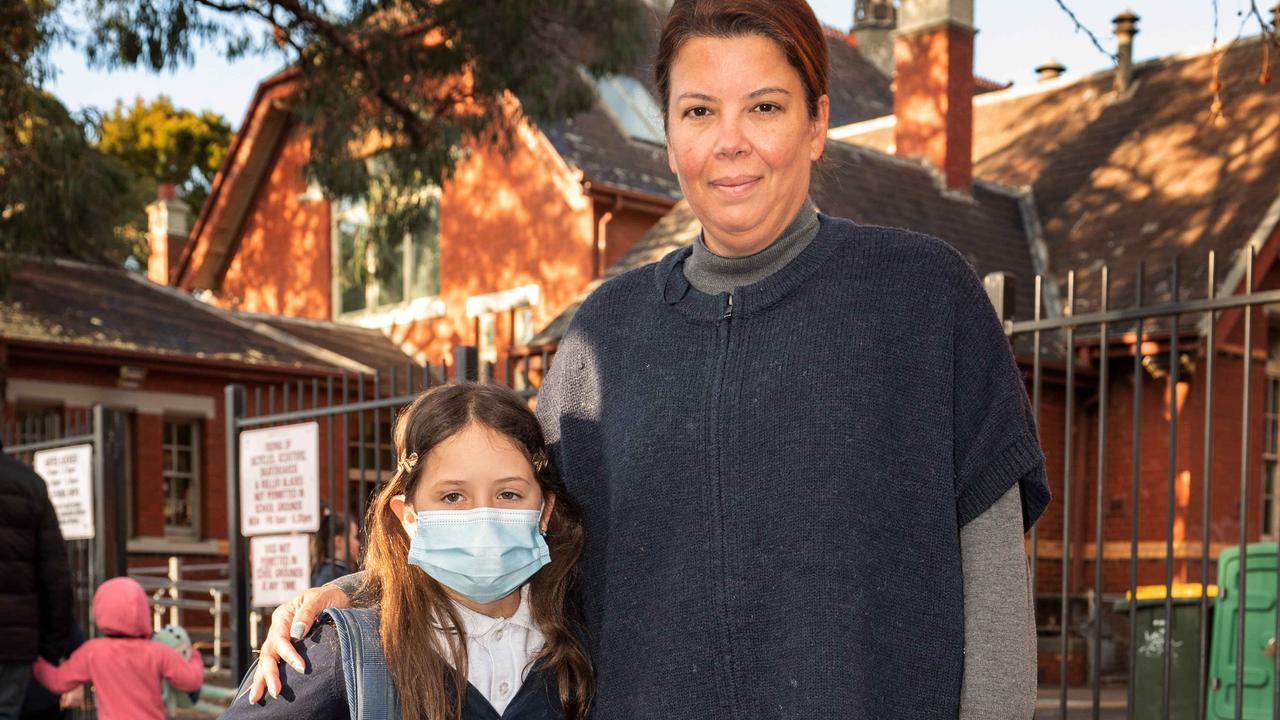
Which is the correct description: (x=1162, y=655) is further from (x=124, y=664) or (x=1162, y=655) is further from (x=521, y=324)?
(x=521, y=324)

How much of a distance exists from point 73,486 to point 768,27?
724 centimetres

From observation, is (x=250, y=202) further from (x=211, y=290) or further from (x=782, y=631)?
(x=782, y=631)

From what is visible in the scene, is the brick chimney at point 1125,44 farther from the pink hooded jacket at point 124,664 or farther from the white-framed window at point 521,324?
the pink hooded jacket at point 124,664

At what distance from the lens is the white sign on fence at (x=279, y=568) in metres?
6.34

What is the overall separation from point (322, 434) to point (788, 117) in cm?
1208

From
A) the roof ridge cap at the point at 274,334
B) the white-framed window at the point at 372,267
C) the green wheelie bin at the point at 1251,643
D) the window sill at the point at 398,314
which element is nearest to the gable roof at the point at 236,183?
the white-framed window at the point at 372,267

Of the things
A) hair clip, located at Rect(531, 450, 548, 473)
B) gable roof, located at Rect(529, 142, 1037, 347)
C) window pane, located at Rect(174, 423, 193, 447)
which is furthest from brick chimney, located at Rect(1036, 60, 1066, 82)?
hair clip, located at Rect(531, 450, 548, 473)

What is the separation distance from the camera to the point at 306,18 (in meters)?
12.5

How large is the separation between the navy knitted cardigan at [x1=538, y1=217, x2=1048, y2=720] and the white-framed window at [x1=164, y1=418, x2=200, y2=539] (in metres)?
15.1

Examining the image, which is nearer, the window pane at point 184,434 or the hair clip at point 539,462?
the hair clip at point 539,462

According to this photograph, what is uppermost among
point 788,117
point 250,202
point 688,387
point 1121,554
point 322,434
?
point 250,202

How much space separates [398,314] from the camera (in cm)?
1995

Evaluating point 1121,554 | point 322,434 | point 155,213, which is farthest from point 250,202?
point 1121,554

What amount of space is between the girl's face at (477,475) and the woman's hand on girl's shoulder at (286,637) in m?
0.26
